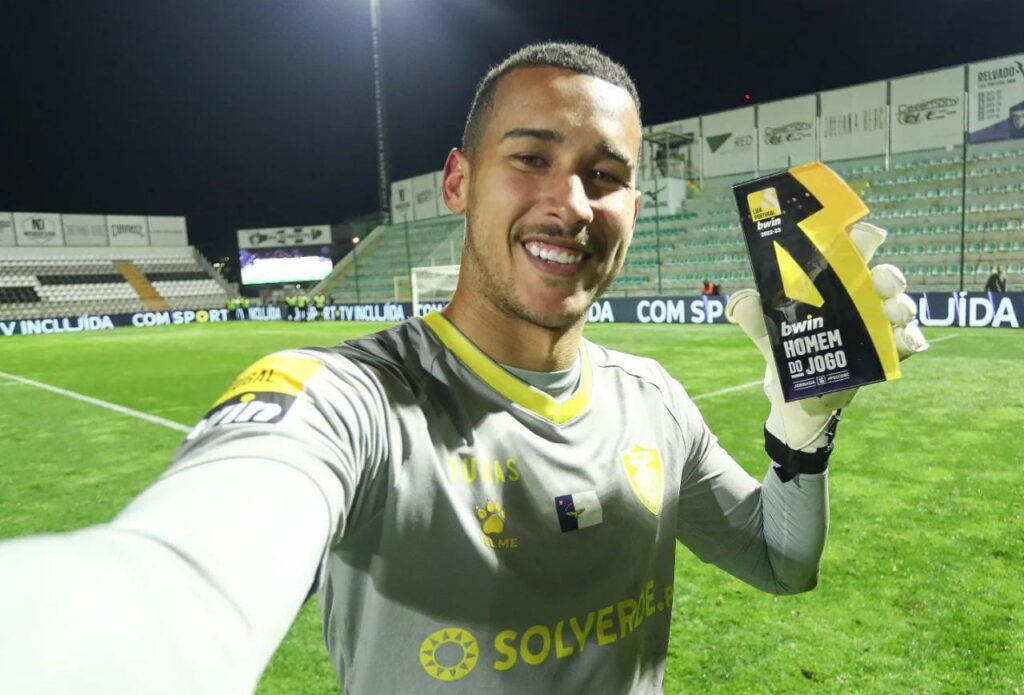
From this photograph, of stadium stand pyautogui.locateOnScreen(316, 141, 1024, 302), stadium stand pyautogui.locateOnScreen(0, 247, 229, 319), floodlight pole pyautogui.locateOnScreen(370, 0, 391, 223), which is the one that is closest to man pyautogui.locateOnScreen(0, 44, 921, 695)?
stadium stand pyautogui.locateOnScreen(316, 141, 1024, 302)

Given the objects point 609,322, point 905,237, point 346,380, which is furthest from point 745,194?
point 905,237

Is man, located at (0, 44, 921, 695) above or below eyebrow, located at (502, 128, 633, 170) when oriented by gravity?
below

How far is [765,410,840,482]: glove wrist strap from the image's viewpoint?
1.61 meters

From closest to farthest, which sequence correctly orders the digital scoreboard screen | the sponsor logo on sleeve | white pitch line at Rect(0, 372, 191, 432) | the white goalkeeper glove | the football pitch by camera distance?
the sponsor logo on sleeve
the white goalkeeper glove
the football pitch
white pitch line at Rect(0, 372, 191, 432)
the digital scoreboard screen

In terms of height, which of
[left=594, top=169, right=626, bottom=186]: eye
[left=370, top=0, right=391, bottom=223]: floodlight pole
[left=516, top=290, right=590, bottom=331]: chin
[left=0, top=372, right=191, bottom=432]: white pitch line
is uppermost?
[left=370, top=0, right=391, bottom=223]: floodlight pole

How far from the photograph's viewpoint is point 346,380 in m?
1.15

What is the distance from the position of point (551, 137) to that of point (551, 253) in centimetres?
24

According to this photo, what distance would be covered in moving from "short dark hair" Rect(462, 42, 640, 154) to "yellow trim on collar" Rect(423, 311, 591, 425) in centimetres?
47

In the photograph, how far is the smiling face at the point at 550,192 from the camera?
4.45 ft

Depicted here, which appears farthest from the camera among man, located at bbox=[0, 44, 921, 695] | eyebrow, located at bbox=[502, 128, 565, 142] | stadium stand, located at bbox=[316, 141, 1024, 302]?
stadium stand, located at bbox=[316, 141, 1024, 302]

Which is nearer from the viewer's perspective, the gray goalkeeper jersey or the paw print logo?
the gray goalkeeper jersey

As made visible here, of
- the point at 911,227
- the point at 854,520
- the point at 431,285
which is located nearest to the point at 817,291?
the point at 854,520

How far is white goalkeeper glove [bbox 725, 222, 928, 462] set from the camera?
1.52 m

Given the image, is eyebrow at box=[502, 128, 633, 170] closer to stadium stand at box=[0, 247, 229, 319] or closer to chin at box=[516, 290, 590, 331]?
chin at box=[516, 290, 590, 331]
